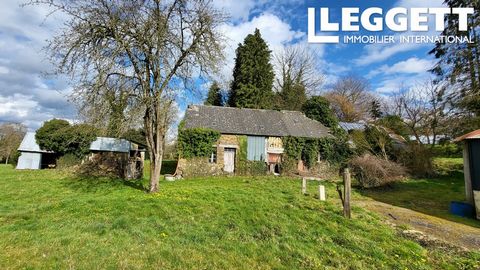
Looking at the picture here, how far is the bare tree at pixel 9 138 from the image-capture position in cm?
3934

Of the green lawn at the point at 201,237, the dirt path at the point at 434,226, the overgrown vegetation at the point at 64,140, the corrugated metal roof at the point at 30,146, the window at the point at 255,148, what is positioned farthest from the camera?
the corrugated metal roof at the point at 30,146

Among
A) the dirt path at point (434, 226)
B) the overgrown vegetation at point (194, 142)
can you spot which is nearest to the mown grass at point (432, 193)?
the dirt path at point (434, 226)

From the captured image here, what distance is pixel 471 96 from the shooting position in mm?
16641

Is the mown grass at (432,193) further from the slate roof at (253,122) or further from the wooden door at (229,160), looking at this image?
the wooden door at (229,160)

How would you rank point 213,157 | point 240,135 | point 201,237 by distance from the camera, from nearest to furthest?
point 201,237
point 213,157
point 240,135

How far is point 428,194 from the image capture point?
1379 centimetres

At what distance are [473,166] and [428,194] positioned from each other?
4.48m

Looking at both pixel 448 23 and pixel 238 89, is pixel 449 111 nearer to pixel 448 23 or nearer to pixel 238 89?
pixel 448 23

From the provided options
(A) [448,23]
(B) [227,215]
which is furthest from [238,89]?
(B) [227,215]

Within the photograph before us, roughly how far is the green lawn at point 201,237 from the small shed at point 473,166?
4.29 m

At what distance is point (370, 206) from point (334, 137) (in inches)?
542

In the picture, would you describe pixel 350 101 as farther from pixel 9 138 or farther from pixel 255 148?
pixel 9 138

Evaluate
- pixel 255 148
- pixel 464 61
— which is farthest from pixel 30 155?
pixel 464 61

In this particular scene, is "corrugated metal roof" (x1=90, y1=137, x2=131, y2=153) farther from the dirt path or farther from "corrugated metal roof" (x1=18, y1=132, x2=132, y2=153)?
the dirt path
